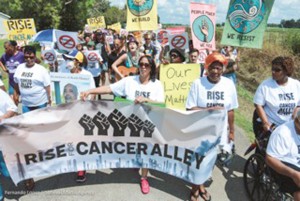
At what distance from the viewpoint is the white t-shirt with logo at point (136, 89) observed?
4465 millimetres

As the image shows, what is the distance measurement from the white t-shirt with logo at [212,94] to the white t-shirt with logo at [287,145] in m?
0.99

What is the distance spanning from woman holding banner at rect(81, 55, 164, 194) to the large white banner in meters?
0.28

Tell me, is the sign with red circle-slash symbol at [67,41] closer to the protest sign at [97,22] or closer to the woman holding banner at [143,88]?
the woman holding banner at [143,88]

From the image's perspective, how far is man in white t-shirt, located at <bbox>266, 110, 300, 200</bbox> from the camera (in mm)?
3287

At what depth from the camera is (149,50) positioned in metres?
10.7

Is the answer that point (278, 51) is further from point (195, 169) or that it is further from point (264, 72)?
point (195, 169)

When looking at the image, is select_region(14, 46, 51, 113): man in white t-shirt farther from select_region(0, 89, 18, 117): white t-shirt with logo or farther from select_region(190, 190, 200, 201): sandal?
select_region(190, 190, 200, 201): sandal

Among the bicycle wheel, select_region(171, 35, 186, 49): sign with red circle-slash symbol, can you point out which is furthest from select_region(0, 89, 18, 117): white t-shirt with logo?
select_region(171, 35, 186, 49): sign with red circle-slash symbol

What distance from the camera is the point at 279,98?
4.31 m

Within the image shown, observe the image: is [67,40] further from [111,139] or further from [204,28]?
[111,139]

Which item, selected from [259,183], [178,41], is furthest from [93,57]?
[259,183]

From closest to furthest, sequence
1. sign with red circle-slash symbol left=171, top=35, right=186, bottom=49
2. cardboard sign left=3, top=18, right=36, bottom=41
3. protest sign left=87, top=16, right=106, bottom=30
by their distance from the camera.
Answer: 1. sign with red circle-slash symbol left=171, top=35, right=186, bottom=49
2. cardboard sign left=3, top=18, right=36, bottom=41
3. protest sign left=87, top=16, right=106, bottom=30

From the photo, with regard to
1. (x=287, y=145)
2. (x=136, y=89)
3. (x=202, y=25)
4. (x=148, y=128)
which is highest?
(x=202, y=25)

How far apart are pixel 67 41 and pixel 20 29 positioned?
2.95m
